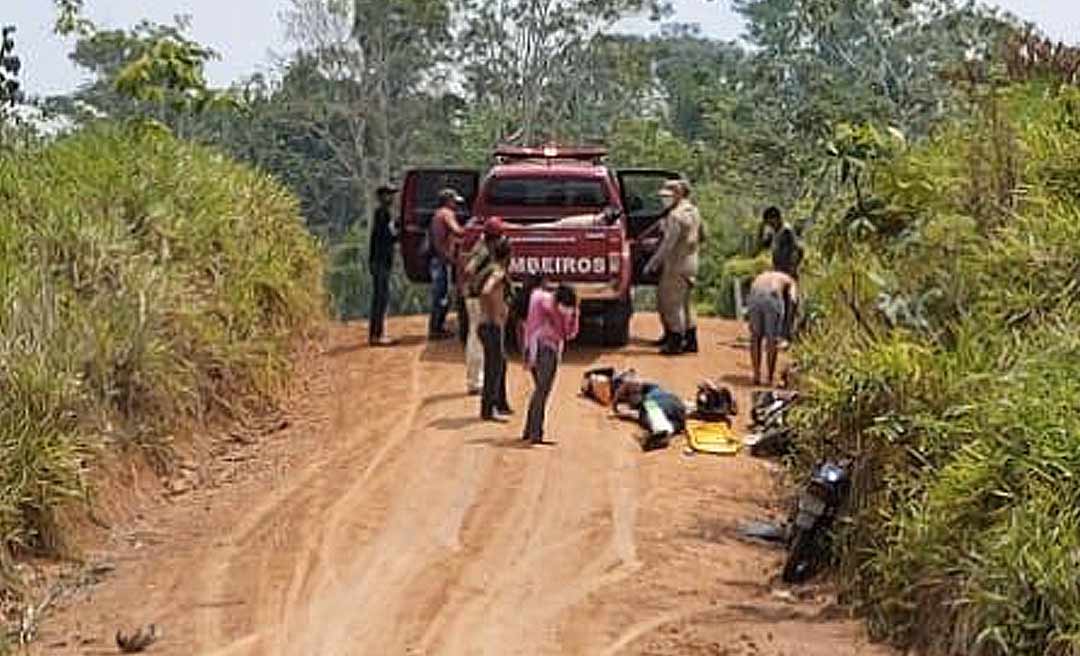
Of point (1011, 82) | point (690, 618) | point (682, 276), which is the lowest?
point (690, 618)

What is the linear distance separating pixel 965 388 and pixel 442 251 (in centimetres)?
755

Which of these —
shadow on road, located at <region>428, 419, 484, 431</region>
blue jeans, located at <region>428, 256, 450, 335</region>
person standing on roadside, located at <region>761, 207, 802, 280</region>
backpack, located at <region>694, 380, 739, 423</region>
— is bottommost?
shadow on road, located at <region>428, 419, 484, 431</region>

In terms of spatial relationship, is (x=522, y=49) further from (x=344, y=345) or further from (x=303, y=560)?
(x=303, y=560)

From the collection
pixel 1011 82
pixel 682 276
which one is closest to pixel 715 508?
pixel 682 276

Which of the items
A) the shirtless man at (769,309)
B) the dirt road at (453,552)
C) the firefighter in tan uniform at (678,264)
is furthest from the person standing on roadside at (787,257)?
the dirt road at (453,552)

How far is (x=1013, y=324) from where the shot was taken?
10148mm

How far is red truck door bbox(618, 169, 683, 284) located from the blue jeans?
1697 mm

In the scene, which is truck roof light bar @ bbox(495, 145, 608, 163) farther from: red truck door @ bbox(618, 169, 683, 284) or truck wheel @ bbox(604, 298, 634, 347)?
truck wheel @ bbox(604, 298, 634, 347)

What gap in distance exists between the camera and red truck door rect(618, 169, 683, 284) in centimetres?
1666

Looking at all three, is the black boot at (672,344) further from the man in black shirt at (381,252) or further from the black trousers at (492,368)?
the black trousers at (492,368)

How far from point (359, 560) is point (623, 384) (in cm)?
440

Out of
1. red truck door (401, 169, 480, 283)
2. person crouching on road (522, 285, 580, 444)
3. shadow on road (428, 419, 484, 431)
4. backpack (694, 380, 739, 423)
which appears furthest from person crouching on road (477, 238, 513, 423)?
red truck door (401, 169, 480, 283)

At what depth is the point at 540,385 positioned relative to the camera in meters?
12.4

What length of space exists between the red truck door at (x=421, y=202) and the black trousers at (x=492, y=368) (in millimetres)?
4102
